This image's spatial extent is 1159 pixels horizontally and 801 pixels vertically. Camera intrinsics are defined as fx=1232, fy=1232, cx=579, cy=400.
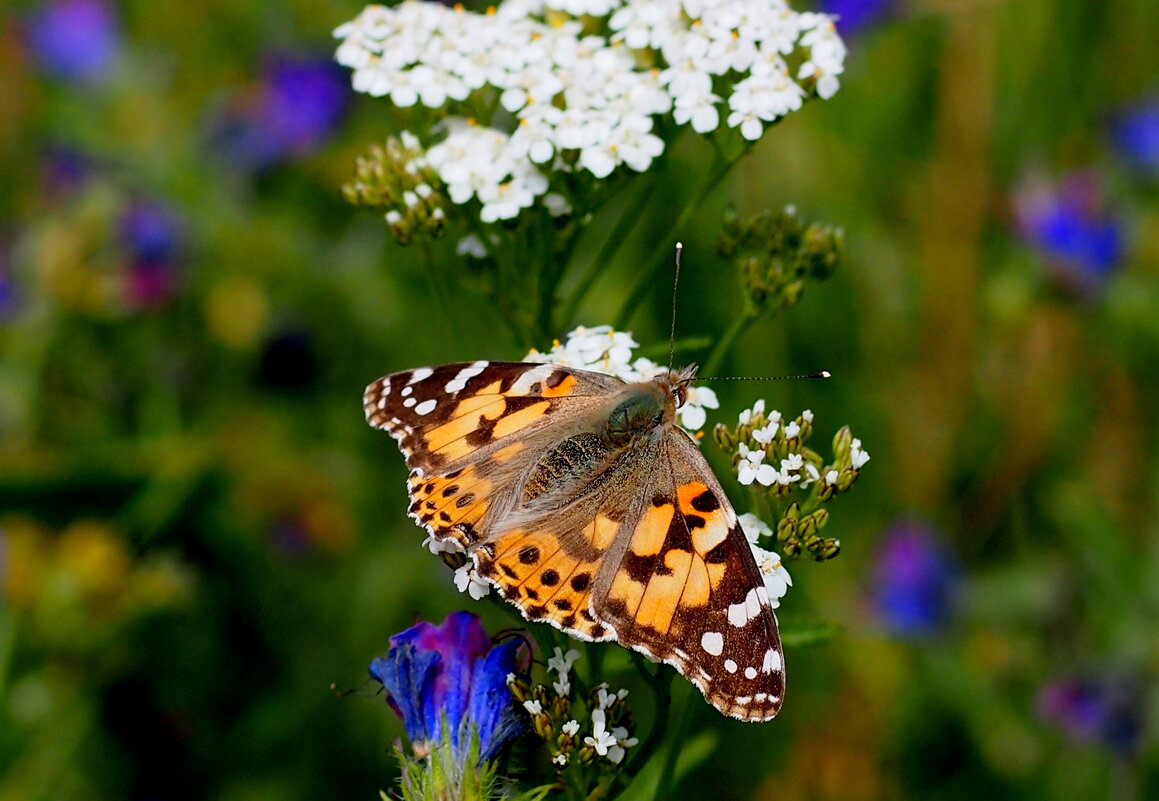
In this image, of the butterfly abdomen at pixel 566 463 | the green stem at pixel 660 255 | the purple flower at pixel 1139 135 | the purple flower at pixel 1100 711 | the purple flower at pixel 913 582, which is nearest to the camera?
the butterfly abdomen at pixel 566 463

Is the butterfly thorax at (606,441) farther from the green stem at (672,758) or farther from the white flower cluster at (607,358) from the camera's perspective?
the green stem at (672,758)

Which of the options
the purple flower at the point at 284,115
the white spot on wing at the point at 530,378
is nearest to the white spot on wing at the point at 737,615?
the white spot on wing at the point at 530,378

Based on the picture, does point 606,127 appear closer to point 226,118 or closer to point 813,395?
point 813,395

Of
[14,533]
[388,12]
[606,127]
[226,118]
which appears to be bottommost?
[14,533]

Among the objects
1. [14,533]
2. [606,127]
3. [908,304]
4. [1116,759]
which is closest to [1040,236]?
[908,304]

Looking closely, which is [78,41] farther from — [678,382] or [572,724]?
[572,724]

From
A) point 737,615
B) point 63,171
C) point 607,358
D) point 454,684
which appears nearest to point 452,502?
point 454,684
